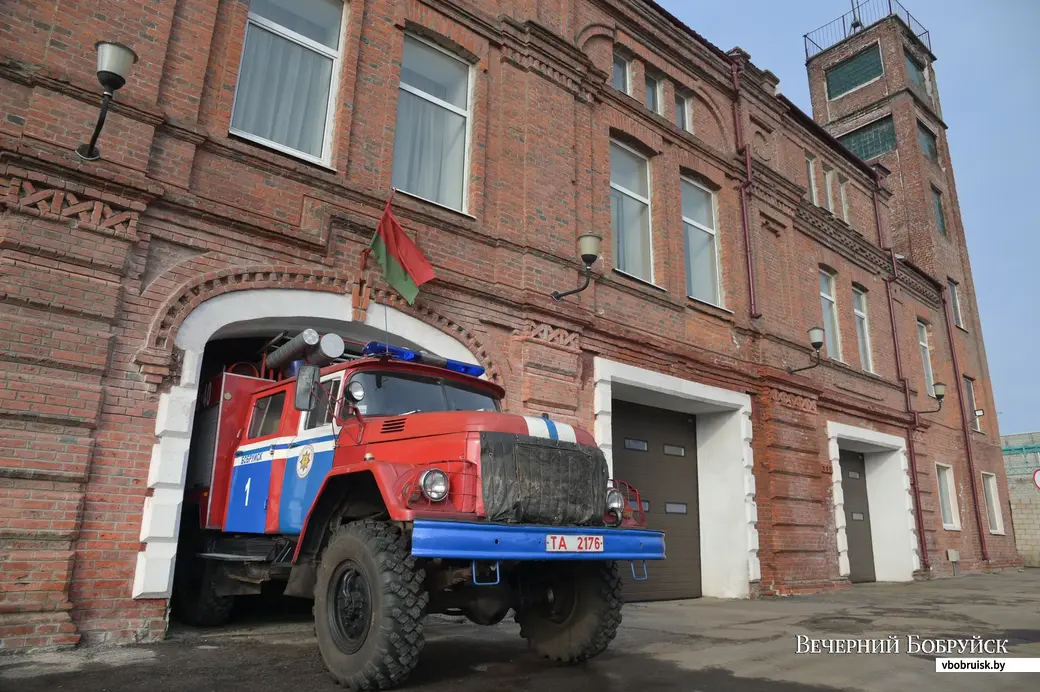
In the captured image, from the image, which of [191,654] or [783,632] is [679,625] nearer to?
[783,632]

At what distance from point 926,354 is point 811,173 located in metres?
7.41

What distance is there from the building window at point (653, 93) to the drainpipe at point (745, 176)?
2076 mm

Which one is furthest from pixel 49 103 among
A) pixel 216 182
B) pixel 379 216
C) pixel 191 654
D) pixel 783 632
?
pixel 783 632

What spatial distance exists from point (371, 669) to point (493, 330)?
5439mm

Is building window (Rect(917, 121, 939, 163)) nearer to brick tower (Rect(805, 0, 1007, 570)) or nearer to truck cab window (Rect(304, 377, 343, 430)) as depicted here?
brick tower (Rect(805, 0, 1007, 570))

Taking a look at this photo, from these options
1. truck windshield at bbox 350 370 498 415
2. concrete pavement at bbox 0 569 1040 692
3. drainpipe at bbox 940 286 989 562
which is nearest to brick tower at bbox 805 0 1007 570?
drainpipe at bbox 940 286 989 562

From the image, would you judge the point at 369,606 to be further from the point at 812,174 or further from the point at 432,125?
the point at 812,174

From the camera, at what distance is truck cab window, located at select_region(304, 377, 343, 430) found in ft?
18.0

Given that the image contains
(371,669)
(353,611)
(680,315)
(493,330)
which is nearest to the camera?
(371,669)

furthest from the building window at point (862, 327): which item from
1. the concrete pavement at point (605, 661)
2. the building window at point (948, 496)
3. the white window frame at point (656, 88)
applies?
the concrete pavement at point (605, 661)

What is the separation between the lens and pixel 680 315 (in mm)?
11812

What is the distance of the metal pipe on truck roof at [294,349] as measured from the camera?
600 centimetres

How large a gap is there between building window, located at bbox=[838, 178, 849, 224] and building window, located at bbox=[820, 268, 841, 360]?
Answer: 7.27 ft

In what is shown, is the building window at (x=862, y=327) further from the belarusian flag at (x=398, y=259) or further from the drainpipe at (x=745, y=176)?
the belarusian flag at (x=398, y=259)
